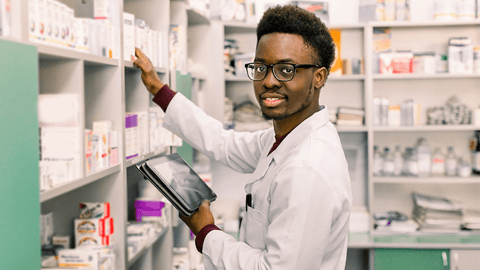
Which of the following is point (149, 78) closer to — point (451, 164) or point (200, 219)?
point (200, 219)

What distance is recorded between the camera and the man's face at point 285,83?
1.34 metres

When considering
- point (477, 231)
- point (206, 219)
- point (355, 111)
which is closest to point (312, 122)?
point (206, 219)

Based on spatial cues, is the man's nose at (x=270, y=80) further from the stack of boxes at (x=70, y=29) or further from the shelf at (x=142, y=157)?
the shelf at (x=142, y=157)

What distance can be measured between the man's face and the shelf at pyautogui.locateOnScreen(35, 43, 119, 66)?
650mm

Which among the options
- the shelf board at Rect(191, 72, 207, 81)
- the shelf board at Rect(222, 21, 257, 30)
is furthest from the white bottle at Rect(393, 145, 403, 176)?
the shelf board at Rect(191, 72, 207, 81)

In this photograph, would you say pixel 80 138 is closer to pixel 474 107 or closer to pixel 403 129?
pixel 403 129

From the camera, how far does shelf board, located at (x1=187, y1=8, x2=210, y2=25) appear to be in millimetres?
3126

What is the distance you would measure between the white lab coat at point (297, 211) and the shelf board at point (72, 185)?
511 millimetres

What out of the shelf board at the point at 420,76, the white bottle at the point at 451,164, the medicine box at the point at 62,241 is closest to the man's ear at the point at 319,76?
the medicine box at the point at 62,241

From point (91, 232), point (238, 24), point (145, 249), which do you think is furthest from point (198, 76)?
point (91, 232)

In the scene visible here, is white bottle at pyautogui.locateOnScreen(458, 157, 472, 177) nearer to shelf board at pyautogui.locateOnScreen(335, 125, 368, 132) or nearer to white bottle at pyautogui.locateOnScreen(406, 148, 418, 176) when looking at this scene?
white bottle at pyautogui.locateOnScreen(406, 148, 418, 176)

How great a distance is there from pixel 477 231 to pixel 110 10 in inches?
137

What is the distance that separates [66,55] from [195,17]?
6.71 feet

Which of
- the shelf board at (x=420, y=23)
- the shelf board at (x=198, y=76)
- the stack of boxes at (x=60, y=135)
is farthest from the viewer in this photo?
the shelf board at (x=420, y=23)
